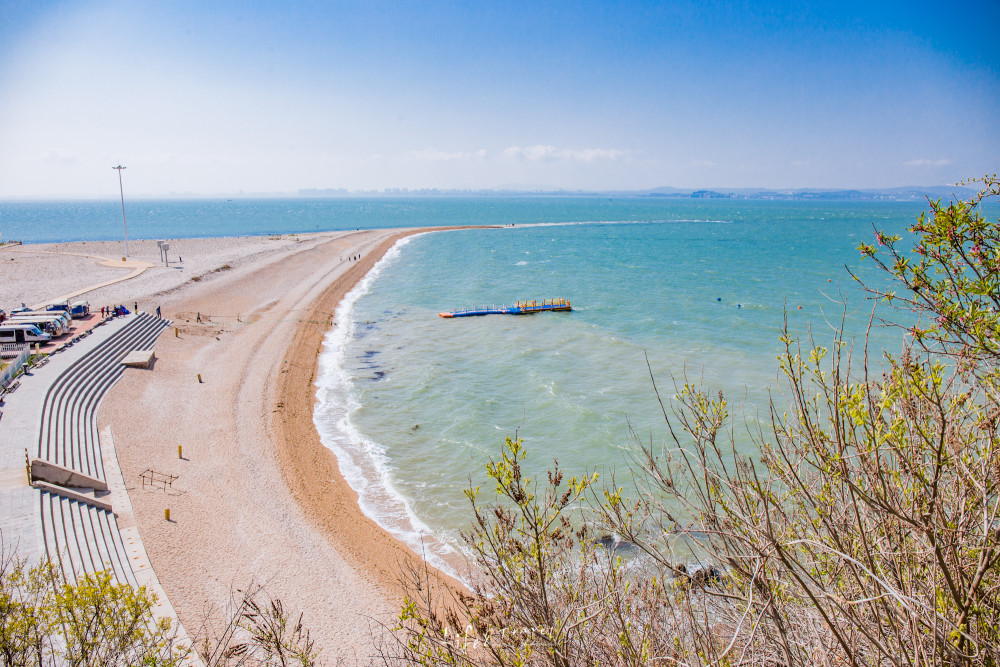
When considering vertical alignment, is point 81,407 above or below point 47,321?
below

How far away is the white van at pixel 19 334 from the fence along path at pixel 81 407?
3.28 metres

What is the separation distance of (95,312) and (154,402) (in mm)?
18204

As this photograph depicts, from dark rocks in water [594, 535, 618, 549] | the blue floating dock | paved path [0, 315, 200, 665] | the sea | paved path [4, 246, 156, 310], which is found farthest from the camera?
the blue floating dock

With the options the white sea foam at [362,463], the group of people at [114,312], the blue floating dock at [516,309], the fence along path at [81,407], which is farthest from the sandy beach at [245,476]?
the blue floating dock at [516,309]

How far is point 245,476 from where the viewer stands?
20109 millimetres

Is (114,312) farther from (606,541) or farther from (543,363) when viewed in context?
(606,541)

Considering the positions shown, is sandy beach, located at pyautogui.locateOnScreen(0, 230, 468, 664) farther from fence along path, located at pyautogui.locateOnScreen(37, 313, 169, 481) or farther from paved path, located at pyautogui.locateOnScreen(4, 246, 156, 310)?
paved path, located at pyautogui.locateOnScreen(4, 246, 156, 310)

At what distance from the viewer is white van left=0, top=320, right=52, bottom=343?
95.1 feet

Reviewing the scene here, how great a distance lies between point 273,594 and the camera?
46.8 feet

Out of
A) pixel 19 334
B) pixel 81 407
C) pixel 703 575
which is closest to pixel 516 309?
pixel 81 407

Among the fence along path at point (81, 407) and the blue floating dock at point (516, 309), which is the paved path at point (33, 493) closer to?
the fence along path at point (81, 407)

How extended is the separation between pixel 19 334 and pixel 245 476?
62.9 ft

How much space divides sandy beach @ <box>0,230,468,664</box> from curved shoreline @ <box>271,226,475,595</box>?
0.06 meters

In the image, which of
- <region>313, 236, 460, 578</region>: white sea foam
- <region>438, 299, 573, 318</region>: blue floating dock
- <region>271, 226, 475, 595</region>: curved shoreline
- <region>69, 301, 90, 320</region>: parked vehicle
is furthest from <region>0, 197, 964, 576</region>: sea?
<region>69, 301, 90, 320</region>: parked vehicle
